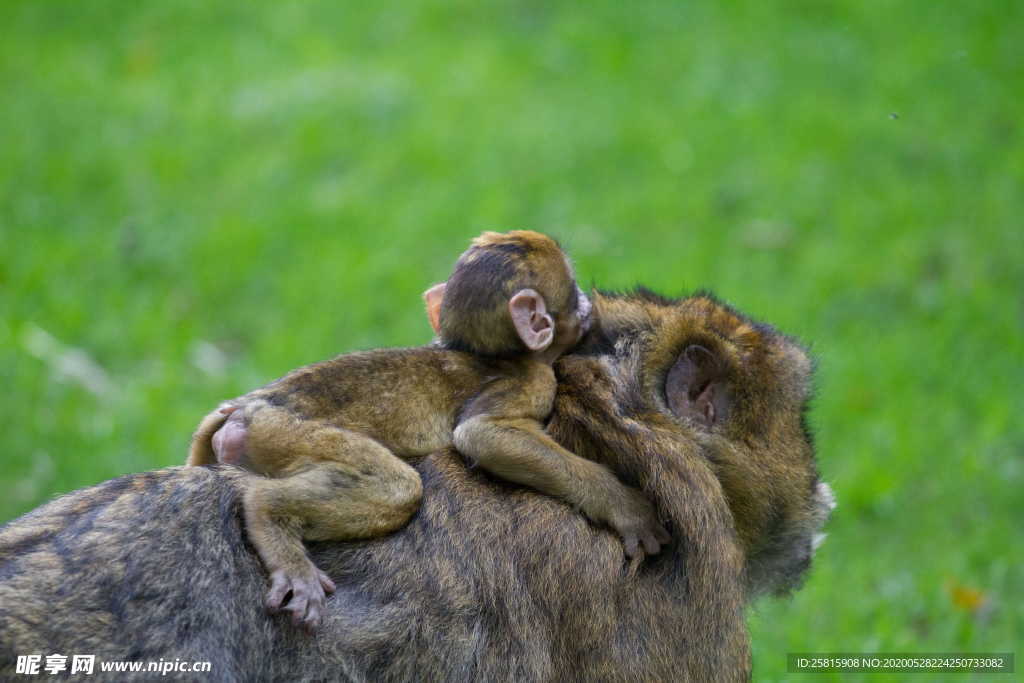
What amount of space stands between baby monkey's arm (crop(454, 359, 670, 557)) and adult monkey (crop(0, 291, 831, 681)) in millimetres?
57

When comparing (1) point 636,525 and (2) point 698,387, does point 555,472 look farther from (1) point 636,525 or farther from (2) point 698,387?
(2) point 698,387

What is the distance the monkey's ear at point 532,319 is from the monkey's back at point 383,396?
0.82ft

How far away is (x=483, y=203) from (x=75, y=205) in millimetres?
3531

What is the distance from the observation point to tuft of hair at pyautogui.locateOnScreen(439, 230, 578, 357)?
4.71 m

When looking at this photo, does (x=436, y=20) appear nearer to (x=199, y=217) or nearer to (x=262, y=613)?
(x=199, y=217)

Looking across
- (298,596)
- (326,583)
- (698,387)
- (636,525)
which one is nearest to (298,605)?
(298,596)

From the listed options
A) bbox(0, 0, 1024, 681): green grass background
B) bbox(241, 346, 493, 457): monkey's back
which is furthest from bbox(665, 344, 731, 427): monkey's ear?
bbox(0, 0, 1024, 681): green grass background

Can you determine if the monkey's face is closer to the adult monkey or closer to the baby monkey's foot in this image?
the adult monkey

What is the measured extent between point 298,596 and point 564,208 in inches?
312

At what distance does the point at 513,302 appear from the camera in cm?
468

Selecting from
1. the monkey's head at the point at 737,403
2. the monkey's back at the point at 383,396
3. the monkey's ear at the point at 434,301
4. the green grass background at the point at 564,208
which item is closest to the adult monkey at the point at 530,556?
the monkey's head at the point at 737,403

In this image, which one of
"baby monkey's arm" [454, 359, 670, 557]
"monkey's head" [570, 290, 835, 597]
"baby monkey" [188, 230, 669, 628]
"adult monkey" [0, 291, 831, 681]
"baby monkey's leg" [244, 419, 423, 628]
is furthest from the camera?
"monkey's head" [570, 290, 835, 597]

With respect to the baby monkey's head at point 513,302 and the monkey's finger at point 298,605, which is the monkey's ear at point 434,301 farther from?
the monkey's finger at point 298,605

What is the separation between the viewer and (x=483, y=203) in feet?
36.8
